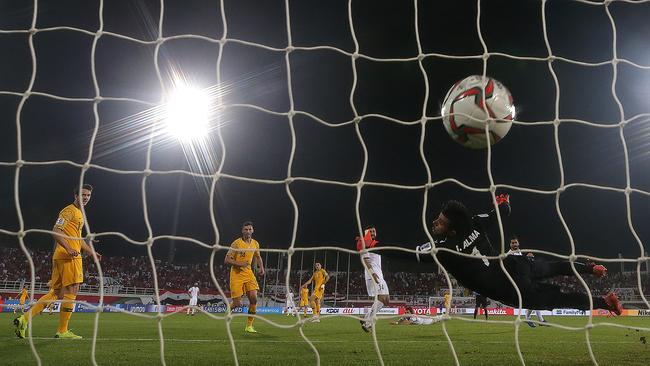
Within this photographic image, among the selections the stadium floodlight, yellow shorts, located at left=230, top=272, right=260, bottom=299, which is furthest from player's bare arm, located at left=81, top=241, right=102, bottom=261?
Result: the stadium floodlight

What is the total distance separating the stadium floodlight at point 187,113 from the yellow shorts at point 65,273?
17932mm

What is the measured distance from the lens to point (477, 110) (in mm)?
3479

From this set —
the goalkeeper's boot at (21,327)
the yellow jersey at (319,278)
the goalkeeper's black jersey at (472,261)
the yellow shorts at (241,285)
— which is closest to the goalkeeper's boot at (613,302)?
the goalkeeper's black jersey at (472,261)

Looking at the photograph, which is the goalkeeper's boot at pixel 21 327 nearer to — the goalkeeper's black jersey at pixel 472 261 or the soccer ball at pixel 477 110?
the goalkeeper's black jersey at pixel 472 261

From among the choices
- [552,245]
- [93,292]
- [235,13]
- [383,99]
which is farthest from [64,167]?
[552,245]

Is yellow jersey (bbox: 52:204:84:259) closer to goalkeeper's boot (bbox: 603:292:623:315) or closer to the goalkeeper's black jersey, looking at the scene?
the goalkeeper's black jersey

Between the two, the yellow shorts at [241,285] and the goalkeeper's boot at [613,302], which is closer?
the goalkeeper's boot at [613,302]

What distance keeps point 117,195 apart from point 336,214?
1383 cm

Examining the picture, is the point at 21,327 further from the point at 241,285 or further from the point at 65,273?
the point at 241,285

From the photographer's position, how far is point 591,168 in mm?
27844

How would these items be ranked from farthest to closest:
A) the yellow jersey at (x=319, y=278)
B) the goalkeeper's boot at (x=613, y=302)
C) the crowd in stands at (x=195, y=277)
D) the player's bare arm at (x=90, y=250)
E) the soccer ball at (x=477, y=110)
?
the crowd in stands at (x=195, y=277), the yellow jersey at (x=319, y=278), the goalkeeper's boot at (x=613, y=302), the soccer ball at (x=477, y=110), the player's bare arm at (x=90, y=250)

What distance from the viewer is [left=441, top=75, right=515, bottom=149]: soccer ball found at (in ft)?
11.4

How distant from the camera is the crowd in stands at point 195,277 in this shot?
27344 mm

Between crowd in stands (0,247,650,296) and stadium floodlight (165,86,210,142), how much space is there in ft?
29.2
